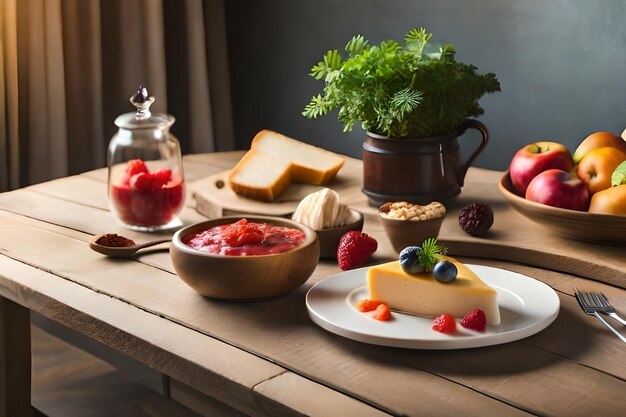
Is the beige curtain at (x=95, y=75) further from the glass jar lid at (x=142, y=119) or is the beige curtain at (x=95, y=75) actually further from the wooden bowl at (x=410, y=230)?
the wooden bowl at (x=410, y=230)

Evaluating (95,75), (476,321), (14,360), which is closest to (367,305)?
(476,321)

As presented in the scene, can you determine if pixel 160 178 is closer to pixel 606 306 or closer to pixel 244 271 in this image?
pixel 244 271

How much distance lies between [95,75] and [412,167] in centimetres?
148

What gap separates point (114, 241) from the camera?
1578mm

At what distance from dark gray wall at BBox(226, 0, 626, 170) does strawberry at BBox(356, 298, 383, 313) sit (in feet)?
4.50

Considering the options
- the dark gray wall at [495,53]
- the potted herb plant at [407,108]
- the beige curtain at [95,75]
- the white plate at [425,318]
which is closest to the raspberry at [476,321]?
the white plate at [425,318]

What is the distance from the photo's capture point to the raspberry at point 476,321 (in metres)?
1.14

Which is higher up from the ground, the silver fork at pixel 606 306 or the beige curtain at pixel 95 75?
the beige curtain at pixel 95 75

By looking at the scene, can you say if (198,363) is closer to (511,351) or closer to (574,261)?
(511,351)

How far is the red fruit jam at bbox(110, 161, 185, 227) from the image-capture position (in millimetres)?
1685

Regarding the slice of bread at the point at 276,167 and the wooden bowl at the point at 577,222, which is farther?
the slice of bread at the point at 276,167

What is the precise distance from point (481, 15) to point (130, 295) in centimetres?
160

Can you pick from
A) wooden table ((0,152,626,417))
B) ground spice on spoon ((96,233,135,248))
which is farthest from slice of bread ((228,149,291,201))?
ground spice on spoon ((96,233,135,248))

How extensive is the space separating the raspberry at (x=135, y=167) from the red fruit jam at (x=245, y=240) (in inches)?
14.0
